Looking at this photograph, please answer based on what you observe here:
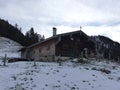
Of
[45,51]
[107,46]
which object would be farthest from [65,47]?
[107,46]

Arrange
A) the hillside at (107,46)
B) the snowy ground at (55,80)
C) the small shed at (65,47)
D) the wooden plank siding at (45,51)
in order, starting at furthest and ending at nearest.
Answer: the hillside at (107,46) < the small shed at (65,47) < the wooden plank siding at (45,51) < the snowy ground at (55,80)

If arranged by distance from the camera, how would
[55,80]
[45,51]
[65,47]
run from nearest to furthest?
[55,80] → [65,47] → [45,51]

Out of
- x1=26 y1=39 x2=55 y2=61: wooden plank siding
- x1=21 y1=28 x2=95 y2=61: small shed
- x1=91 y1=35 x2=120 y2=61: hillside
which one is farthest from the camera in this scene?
x1=91 y1=35 x2=120 y2=61: hillside

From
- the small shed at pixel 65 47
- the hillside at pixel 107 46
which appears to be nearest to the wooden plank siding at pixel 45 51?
the small shed at pixel 65 47

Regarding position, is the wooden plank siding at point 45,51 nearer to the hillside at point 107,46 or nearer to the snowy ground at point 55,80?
the snowy ground at point 55,80

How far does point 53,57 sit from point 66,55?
12.7 ft

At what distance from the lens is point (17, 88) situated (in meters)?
21.9

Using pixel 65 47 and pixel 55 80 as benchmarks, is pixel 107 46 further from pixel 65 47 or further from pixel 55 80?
pixel 55 80

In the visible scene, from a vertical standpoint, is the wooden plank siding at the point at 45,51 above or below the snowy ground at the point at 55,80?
above

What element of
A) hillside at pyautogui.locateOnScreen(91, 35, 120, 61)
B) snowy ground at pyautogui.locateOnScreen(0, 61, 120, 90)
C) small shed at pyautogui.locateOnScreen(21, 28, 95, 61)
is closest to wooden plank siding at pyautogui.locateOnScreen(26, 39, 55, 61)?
small shed at pyautogui.locateOnScreen(21, 28, 95, 61)

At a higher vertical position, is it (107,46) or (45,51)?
(107,46)

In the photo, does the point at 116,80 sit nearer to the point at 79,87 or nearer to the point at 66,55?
the point at 79,87

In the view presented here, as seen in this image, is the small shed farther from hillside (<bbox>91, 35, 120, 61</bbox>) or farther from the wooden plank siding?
hillside (<bbox>91, 35, 120, 61</bbox>)

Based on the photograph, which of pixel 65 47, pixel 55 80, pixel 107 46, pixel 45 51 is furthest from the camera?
pixel 107 46
